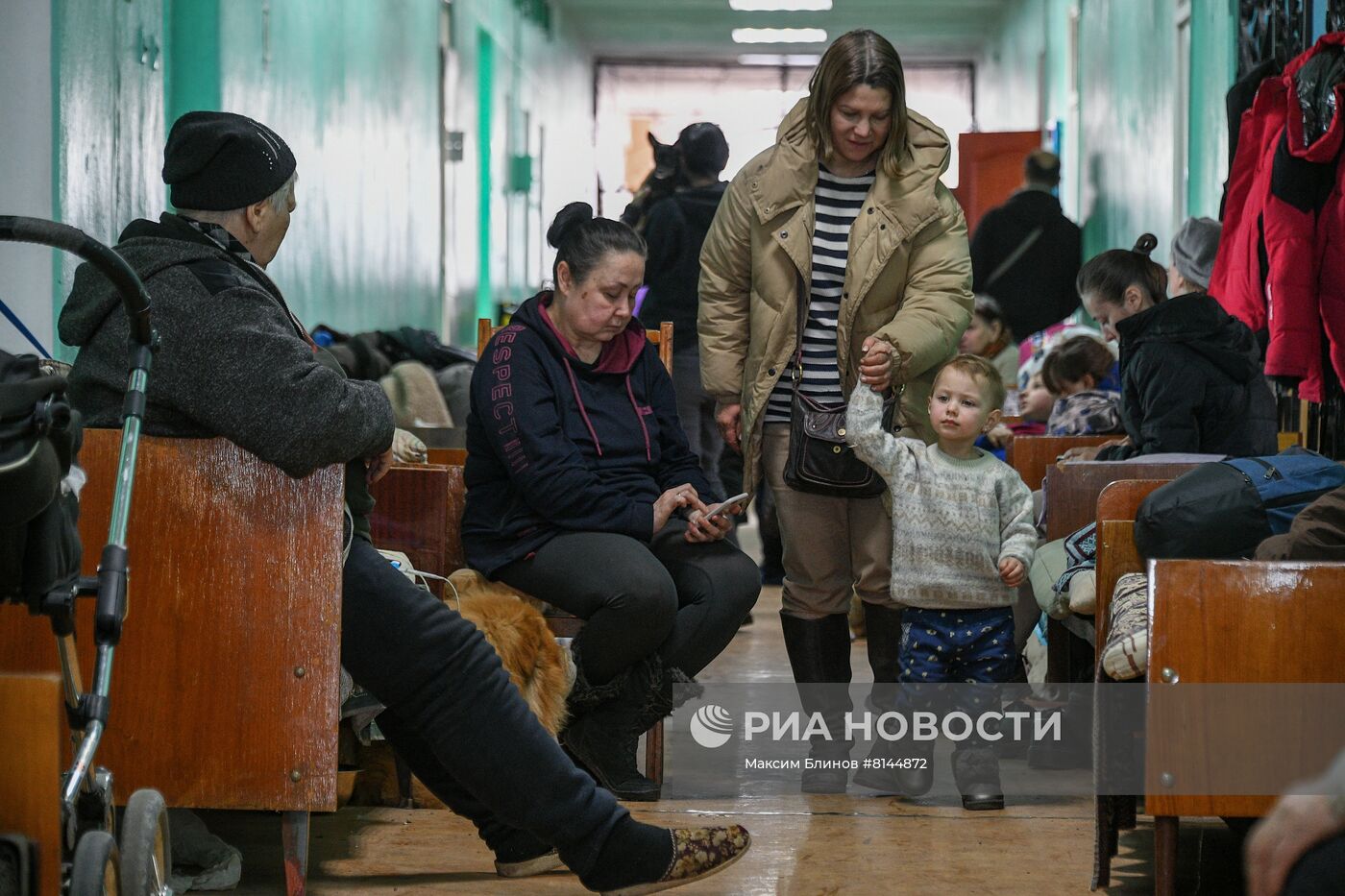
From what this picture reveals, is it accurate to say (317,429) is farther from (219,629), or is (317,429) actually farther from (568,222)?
(568,222)

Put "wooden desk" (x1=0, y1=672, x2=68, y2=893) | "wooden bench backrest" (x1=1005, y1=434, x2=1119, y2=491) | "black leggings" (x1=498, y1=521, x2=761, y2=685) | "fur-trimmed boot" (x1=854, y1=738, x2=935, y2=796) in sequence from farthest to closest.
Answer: "wooden bench backrest" (x1=1005, y1=434, x2=1119, y2=491)
"fur-trimmed boot" (x1=854, y1=738, x2=935, y2=796)
"black leggings" (x1=498, y1=521, x2=761, y2=685)
"wooden desk" (x1=0, y1=672, x2=68, y2=893)

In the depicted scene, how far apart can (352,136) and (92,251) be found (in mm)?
5170

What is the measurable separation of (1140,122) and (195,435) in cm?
646

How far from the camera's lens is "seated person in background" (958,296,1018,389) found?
21.2 feet

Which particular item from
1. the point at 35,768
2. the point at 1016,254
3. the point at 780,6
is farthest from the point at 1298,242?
the point at 780,6

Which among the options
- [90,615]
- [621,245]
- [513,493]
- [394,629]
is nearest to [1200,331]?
[621,245]

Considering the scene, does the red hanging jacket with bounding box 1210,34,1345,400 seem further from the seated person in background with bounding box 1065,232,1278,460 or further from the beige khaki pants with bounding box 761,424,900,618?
the beige khaki pants with bounding box 761,424,900,618

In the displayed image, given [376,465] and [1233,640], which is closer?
[1233,640]

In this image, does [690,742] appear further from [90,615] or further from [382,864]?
[90,615]

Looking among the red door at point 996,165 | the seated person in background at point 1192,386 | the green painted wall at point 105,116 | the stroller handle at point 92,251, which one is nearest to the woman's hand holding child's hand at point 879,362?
the seated person in background at point 1192,386

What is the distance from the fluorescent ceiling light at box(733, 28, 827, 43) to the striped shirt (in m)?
11.5

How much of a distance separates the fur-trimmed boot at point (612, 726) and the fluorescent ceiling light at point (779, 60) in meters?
13.6

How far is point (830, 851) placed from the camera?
2.82m

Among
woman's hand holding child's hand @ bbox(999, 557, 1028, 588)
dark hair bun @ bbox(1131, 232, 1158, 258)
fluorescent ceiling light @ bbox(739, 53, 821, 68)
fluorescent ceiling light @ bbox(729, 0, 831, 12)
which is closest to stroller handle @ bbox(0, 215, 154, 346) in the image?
woman's hand holding child's hand @ bbox(999, 557, 1028, 588)
